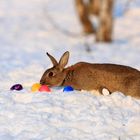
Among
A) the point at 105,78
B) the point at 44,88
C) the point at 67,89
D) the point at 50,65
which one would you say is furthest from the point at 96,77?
the point at 50,65

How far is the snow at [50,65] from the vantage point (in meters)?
6.68

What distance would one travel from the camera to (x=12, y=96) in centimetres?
786

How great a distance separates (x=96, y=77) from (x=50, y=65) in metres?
3.40

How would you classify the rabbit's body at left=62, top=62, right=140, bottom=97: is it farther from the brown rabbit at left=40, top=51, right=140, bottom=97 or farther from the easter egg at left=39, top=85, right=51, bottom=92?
the easter egg at left=39, top=85, right=51, bottom=92

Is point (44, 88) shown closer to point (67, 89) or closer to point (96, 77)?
point (67, 89)

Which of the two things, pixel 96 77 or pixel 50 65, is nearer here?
pixel 96 77

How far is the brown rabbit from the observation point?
8055 mm

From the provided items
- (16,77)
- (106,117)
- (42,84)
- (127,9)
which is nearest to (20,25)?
(127,9)

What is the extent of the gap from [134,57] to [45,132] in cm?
765

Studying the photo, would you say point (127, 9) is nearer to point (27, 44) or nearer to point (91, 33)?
point (91, 33)

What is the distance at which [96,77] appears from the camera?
8.26 m

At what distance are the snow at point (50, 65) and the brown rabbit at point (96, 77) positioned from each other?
7.2 inches

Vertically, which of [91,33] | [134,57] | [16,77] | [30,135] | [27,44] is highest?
[91,33]

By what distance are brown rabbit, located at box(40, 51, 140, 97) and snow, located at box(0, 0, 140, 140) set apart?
7.2 inches
